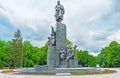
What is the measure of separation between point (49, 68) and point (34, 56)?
34534 mm

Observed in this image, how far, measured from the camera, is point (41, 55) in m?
56.2

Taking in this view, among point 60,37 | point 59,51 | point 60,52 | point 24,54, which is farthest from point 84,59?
point 60,52

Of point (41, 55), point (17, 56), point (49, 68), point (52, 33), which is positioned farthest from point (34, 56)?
point (49, 68)

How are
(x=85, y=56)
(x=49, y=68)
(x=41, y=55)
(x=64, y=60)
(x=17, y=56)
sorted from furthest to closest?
(x=85, y=56)
(x=41, y=55)
(x=17, y=56)
(x=64, y=60)
(x=49, y=68)

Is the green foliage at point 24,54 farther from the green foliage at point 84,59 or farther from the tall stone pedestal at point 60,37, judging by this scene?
the tall stone pedestal at point 60,37

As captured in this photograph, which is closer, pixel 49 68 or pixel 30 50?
pixel 49 68

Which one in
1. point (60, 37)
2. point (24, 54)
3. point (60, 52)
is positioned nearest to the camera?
point (60, 52)

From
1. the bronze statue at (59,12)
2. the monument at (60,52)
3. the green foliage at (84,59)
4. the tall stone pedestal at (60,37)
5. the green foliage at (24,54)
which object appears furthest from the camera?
the green foliage at (84,59)

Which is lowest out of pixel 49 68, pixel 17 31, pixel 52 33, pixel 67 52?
pixel 49 68

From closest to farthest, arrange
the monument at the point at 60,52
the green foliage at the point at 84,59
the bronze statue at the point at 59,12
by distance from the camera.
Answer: the monument at the point at 60,52 < the bronze statue at the point at 59,12 < the green foliage at the point at 84,59

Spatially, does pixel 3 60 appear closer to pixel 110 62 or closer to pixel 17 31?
pixel 17 31

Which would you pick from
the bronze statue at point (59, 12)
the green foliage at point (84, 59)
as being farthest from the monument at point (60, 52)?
the green foliage at point (84, 59)

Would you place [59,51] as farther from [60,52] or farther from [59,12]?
[59,12]

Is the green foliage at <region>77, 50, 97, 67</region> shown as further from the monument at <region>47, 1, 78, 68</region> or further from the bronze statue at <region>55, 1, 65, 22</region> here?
the monument at <region>47, 1, 78, 68</region>
